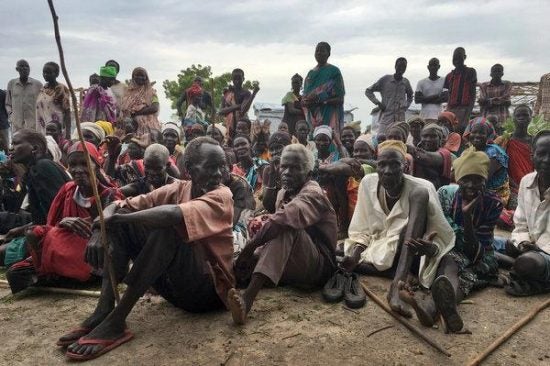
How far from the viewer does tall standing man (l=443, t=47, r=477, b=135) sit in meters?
8.39

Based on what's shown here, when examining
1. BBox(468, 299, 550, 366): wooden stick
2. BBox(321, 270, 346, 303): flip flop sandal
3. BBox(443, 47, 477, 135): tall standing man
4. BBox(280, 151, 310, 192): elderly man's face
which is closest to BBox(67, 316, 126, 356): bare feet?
BBox(321, 270, 346, 303): flip flop sandal

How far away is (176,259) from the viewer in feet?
9.32

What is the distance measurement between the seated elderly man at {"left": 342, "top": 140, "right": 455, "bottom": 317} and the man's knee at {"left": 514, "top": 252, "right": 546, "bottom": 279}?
0.55 metres

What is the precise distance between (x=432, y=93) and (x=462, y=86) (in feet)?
2.06

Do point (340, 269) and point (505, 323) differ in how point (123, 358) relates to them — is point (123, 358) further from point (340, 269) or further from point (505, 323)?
point (505, 323)

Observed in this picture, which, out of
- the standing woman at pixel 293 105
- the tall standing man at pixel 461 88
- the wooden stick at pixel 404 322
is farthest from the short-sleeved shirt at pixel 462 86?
the wooden stick at pixel 404 322

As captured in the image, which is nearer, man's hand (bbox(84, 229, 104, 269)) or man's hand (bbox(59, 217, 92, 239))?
man's hand (bbox(84, 229, 104, 269))

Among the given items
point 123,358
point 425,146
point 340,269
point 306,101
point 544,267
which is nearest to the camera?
point 123,358

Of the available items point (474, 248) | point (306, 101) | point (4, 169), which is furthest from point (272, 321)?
point (306, 101)

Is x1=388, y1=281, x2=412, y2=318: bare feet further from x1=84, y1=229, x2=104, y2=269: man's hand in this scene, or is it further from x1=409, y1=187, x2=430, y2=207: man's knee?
x1=84, y1=229, x2=104, y2=269: man's hand

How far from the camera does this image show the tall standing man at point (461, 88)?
839 cm

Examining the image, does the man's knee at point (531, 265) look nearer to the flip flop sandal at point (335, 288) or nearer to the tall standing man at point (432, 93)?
the flip flop sandal at point (335, 288)

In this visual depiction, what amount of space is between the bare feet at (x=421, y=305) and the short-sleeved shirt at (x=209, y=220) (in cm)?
114

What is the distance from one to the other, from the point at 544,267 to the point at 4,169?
6139mm
